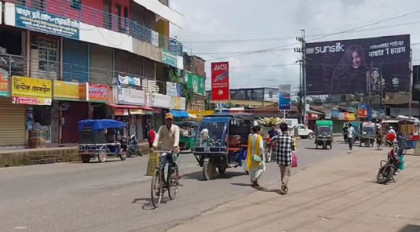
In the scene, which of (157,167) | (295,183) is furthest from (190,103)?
(157,167)

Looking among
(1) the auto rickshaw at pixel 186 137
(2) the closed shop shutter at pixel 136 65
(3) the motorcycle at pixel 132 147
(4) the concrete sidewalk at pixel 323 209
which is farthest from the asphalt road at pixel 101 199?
(2) the closed shop shutter at pixel 136 65

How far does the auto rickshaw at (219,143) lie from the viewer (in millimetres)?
16562

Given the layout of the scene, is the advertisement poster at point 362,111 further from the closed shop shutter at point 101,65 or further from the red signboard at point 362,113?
the closed shop shutter at point 101,65

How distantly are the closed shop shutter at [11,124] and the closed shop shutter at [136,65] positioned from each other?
1205 cm

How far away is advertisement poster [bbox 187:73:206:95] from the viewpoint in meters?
53.6

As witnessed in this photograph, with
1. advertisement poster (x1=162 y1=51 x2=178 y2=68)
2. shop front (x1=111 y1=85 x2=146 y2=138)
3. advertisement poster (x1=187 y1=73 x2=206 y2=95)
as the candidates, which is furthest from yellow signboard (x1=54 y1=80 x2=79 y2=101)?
advertisement poster (x1=187 y1=73 x2=206 y2=95)

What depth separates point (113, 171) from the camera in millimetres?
19656

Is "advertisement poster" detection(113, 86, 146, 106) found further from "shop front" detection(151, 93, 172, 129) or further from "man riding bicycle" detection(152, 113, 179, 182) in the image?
"man riding bicycle" detection(152, 113, 179, 182)

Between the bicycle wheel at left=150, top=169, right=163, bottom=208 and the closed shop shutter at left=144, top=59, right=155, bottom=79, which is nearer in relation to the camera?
the bicycle wheel at left=150, top=169, right=163, bottom=208

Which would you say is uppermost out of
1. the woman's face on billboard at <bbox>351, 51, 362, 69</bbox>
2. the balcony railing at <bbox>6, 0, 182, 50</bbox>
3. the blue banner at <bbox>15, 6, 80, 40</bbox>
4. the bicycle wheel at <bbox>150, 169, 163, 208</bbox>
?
the woman's face on billboard at <bbox>351, 51, 362, 69</bbox>

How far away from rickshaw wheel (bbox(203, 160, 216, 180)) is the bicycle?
4143 mm

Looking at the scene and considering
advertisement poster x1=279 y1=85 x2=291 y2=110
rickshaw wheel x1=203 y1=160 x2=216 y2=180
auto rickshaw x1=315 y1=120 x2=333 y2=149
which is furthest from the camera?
advertisement poster x1=279 y1=85 x2=291 y2=110

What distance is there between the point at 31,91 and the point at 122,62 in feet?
36.9

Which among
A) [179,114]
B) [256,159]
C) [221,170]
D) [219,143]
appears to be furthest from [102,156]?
[179,114]
